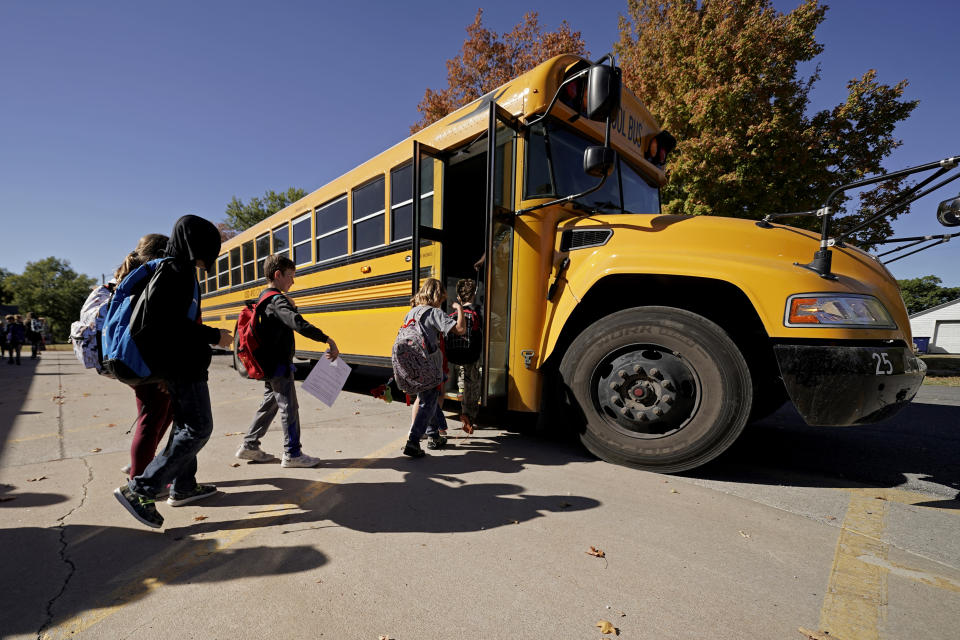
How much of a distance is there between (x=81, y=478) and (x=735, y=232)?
438 cm

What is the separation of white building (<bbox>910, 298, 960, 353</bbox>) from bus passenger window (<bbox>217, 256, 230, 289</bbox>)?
46.5 metres

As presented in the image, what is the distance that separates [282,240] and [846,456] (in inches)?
290

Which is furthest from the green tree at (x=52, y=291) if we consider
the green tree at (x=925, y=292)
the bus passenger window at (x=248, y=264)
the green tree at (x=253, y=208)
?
the green tree at (x=925, y=292)

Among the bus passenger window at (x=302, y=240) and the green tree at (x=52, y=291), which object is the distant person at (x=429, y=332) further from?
the green tree at (x=52, y=291)

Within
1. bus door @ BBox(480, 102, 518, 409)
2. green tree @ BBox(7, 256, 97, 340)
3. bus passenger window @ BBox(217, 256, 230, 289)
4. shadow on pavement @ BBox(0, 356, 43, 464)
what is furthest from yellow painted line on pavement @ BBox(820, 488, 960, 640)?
green tree @ BBox(7, 256, 97, 340)

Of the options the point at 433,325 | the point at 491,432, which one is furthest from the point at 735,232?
the point at 491,432

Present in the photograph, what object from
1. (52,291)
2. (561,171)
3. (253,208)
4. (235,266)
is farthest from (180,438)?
(52,291)

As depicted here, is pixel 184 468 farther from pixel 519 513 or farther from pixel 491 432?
pixel 491 432

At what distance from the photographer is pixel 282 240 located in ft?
22.4

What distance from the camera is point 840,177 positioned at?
8.55m

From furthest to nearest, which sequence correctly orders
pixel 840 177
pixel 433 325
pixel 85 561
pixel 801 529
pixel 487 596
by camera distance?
pixel 840 177, pixel 433 325, pixel 801 529, pixel 85 561, pixel 487 596

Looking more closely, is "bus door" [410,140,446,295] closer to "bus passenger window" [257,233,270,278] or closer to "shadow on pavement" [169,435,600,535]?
"shadow on pavement" [169,435,600,535]

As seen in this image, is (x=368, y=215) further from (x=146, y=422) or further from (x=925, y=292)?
(x=925, y=292)

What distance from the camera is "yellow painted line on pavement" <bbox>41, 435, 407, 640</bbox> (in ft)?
4.53
